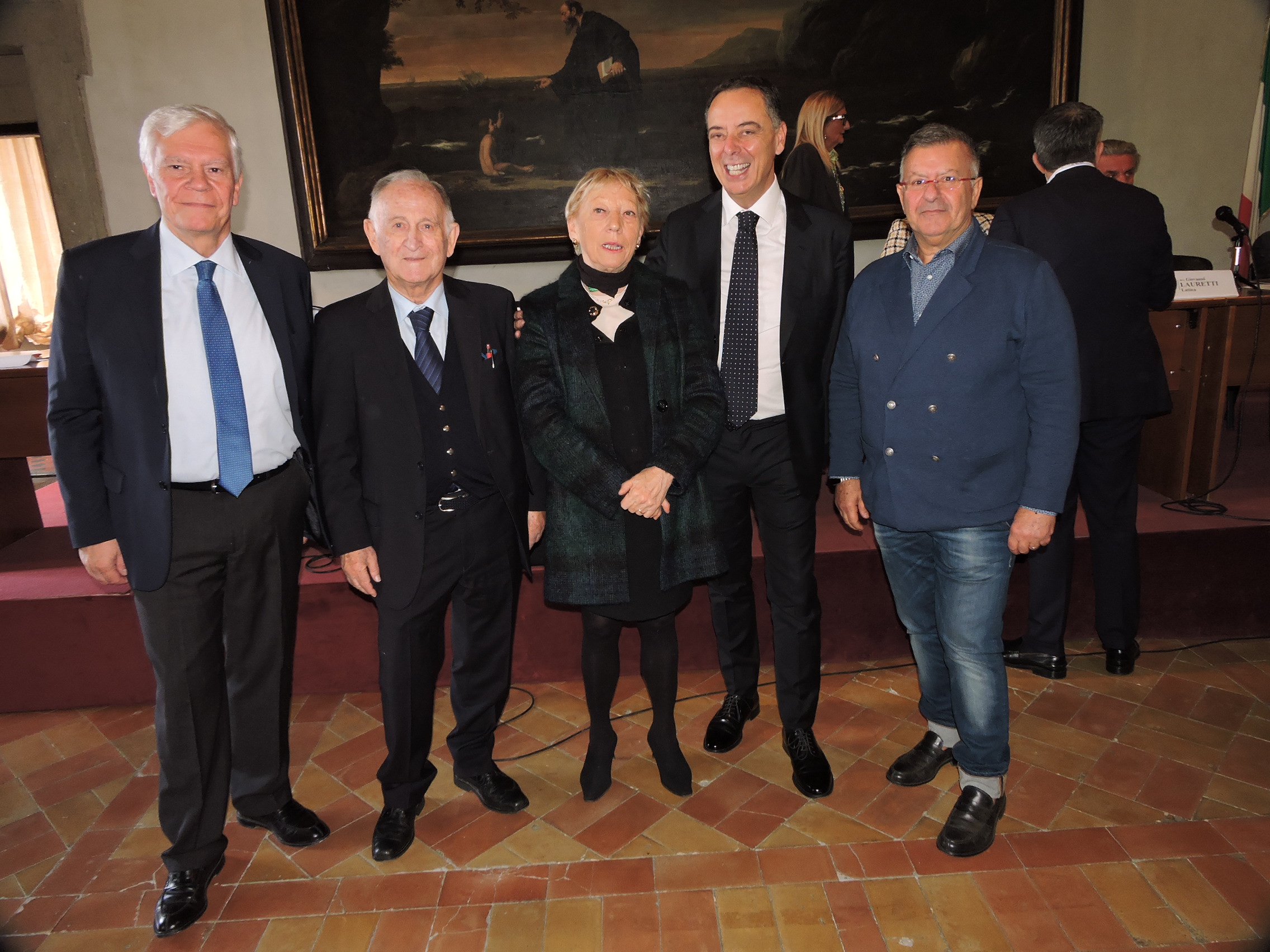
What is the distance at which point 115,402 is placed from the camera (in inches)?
78.4

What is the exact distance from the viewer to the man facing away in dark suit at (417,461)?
83.4 inches

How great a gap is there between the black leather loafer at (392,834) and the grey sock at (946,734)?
1633 millimetres

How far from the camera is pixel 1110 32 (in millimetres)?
5156

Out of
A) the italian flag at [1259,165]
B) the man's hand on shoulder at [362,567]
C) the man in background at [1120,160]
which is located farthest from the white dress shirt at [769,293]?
the italian flag at [1259,165]

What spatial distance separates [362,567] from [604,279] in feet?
3.37

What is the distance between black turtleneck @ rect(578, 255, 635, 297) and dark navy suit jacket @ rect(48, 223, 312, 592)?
1.07 metres

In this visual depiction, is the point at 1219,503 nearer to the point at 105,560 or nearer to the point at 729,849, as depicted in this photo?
the point at 729,849

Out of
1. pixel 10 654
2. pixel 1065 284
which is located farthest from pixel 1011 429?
pixel 10 654

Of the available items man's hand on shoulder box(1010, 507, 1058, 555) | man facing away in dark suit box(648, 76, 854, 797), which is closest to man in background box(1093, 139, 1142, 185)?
man facing away in dark suit box(648, 76, 854, 797)

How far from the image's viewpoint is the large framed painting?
15.7 ft

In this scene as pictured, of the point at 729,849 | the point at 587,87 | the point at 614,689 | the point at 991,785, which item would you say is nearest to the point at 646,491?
the point at 614,689

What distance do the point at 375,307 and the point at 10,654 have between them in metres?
2.39

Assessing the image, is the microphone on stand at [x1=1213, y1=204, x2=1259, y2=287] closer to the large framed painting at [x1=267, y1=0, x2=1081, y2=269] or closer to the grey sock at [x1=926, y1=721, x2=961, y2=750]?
the large framed painting at [x1=267, y1=0, x2=1081, y2=269]

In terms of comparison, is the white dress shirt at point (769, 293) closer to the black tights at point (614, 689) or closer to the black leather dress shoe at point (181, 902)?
the black tights at point (614, 689)
